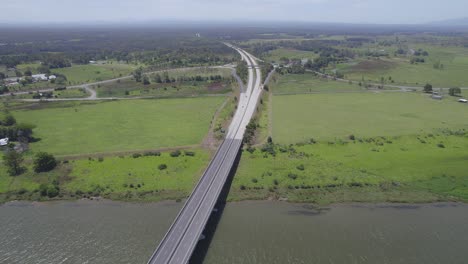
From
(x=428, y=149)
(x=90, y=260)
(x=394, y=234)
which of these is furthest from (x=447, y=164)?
(x=90, y=260)

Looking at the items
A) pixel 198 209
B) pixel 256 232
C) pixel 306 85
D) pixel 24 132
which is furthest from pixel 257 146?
pixel 306 85

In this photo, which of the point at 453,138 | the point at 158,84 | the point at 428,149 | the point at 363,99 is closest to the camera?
the point at 428,149

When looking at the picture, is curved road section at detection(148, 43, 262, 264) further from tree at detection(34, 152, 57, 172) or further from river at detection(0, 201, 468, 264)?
tree at detection(34, 152, 57, 172)

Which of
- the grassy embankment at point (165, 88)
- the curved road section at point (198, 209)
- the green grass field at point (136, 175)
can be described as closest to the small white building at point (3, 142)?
the green grass field at point (136, 175)

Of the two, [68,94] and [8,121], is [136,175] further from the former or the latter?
[68,94]

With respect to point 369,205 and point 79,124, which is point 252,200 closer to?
point 369,205

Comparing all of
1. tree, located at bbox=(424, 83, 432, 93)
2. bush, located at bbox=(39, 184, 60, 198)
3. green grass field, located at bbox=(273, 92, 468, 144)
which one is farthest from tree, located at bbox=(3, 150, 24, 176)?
tree, located at bbox=(424, 83, 432, 93)

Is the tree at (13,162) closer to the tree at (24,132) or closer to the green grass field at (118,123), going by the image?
the green grass field at (118,123)
